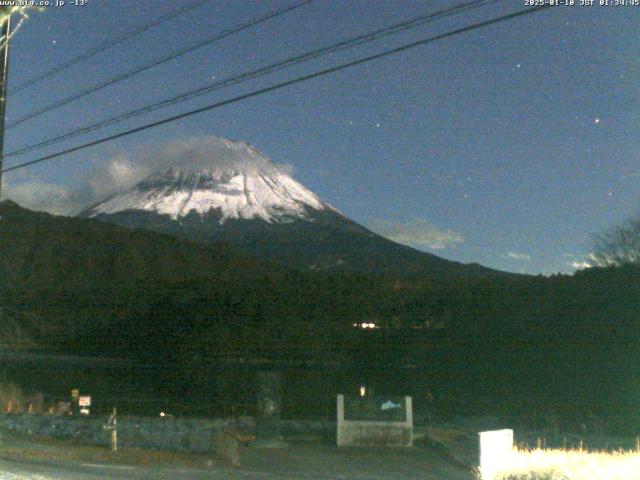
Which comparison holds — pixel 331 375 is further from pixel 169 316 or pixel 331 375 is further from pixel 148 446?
pixel 148 446

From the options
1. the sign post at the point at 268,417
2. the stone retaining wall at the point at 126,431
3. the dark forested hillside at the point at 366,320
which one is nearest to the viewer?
the sign post at the point at 268,417

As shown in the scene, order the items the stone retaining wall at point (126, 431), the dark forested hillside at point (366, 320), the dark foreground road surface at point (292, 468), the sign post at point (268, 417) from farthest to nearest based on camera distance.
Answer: the dark forested hillside at point (366, 320), the stone retaining wall at point (126, 431), the sign post at point (268, 417), the dark foreground road surface at point (292, 468)

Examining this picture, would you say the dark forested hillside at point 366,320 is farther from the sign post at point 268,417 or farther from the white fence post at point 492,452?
the white fence post at point 492,452

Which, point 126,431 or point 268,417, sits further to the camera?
point 126,431

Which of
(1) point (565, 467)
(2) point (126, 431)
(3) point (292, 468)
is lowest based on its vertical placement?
(3) point (292, 468)

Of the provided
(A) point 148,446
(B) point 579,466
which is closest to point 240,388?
(A) point 148,446

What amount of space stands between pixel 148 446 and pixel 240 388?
2994 cm

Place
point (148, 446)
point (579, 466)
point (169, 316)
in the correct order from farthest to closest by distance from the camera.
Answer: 1. point (169, 316)
2. point (148, 446)
3. point (579, 466)

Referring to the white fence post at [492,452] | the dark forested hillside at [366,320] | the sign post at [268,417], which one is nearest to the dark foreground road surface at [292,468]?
the sign post at [268,417]

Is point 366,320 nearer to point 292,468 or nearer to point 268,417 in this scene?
point 268,417

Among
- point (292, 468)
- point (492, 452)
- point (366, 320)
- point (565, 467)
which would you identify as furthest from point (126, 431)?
point (366, 320)

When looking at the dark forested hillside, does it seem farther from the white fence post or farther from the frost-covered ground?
the frost-covered ground

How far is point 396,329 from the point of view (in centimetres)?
5734

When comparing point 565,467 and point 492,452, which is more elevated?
point 492,452
